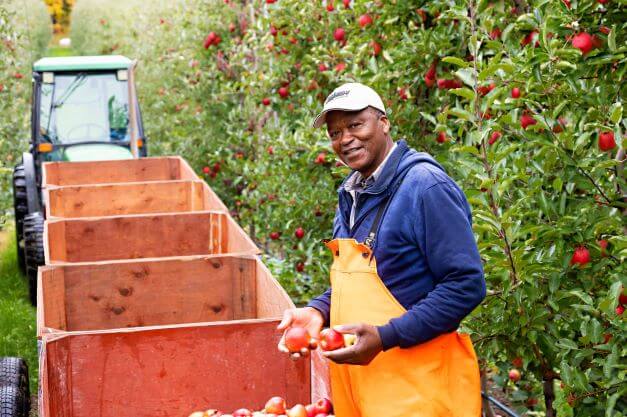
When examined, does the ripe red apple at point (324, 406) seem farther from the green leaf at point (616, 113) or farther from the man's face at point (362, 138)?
the green leaf at point (616, 113)

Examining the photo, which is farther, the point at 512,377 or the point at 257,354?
the point at 512,377

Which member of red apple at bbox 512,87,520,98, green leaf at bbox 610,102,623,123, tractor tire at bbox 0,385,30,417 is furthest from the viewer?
tractor tire at bbox 0,385,30,417

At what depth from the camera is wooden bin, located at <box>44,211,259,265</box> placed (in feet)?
21.7

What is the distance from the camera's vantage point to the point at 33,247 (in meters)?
9.17

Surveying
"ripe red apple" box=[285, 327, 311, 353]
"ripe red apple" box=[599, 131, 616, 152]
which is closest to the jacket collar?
"ripe red apple" box=[285, 327, 311, 353]

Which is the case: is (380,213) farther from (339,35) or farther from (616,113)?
(339,35)

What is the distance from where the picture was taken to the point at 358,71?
18.2 feet

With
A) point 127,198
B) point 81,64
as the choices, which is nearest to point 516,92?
point 127,198

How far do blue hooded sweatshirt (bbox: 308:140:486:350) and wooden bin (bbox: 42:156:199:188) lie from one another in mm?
6850

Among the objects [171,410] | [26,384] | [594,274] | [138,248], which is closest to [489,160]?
[594,274]

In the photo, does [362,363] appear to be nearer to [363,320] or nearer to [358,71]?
[363,320]

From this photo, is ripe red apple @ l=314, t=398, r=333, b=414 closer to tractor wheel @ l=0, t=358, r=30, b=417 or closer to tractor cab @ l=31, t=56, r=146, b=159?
tractor wheel @ l=0, t=358, r=30, b=417

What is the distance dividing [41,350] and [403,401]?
67.7 inches

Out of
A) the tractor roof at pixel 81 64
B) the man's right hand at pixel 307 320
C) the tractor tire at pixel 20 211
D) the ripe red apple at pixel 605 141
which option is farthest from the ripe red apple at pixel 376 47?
the tractor tire at pixel 20 211
